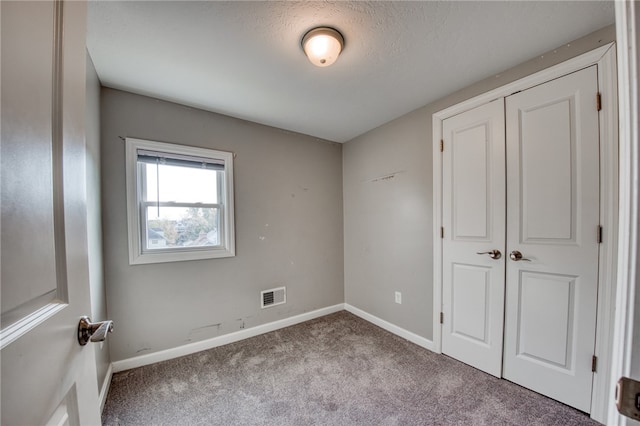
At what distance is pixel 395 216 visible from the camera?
2.70m

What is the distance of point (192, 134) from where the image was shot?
2.37 metres

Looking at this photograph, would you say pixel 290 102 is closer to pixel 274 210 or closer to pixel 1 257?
pixel 274 210

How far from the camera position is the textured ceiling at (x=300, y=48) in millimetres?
1315

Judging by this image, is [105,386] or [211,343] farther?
[211,343]

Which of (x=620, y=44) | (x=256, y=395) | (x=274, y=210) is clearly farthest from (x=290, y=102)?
(x=256, y=395)

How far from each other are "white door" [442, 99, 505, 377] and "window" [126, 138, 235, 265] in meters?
2.14

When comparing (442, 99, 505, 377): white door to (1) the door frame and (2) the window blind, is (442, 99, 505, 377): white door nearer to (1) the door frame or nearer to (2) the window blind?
(1) the door frame

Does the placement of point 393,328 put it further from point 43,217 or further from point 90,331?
point 43,217

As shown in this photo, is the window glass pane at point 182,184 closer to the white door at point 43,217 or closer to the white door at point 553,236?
the white door at point 43,217

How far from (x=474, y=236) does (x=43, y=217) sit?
2.43 metres

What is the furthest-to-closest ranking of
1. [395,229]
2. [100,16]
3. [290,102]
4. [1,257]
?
[395,229], [290,102], [100,16], [1,257]

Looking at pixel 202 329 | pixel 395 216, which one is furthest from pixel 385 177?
pixel 202 329

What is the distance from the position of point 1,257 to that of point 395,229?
2.67m

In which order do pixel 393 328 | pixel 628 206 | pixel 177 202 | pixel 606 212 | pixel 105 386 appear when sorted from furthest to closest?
pixel 393 328 → pixel 177 202 → pixel 105 386 → pixel 606 212 → pixel 628 206
